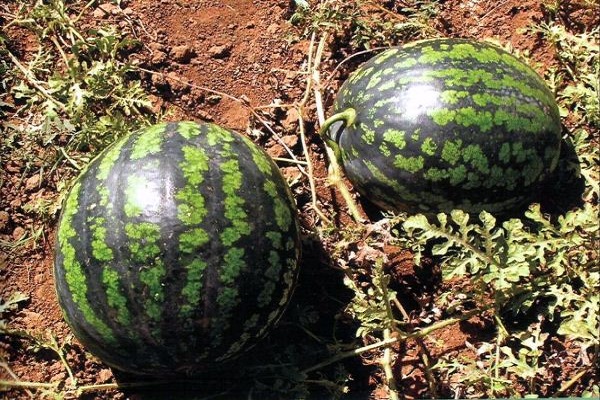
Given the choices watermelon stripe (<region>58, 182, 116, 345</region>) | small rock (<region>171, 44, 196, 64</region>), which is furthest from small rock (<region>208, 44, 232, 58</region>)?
watermelon stripe (<region>58, 182, 116, 345</region>)

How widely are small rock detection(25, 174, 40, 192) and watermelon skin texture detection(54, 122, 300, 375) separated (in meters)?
1.03

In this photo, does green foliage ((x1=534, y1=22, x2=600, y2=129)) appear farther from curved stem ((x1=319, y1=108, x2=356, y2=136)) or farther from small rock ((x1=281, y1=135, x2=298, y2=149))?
small rock ((x1=281, y1=135, x2=298, y2=149))

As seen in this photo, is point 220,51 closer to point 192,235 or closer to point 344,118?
point 344,118

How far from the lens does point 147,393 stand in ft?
13.2

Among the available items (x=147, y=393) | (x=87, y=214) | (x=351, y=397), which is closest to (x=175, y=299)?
(x=87, y=214)

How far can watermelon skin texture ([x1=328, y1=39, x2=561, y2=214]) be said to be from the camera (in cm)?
360

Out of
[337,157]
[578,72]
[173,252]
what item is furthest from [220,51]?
[578,72]

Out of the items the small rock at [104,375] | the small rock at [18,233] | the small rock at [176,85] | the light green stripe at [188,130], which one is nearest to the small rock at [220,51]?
the small rock at [176,85]

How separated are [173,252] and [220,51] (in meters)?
1.82

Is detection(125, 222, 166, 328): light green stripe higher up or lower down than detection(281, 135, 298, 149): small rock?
higher up

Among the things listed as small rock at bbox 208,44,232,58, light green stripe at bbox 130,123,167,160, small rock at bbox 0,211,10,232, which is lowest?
small rock at bbox 0,211,10,232

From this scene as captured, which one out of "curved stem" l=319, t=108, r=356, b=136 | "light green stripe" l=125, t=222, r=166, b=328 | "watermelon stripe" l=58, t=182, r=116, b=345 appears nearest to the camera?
"light green stripe" l=125, t=222, r=166, b=328

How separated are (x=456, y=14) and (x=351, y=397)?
92.5 inches

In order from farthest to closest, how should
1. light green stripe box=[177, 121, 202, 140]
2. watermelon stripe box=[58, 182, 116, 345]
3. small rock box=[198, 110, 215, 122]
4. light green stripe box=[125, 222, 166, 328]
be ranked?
small rock box=[198, 110, 215, 122], light green stripe box=[177, 121, 202, 140], watermelon stripe box=[58, 182, 116, 345], light green stripe box=[125, 222, 166, 328]
